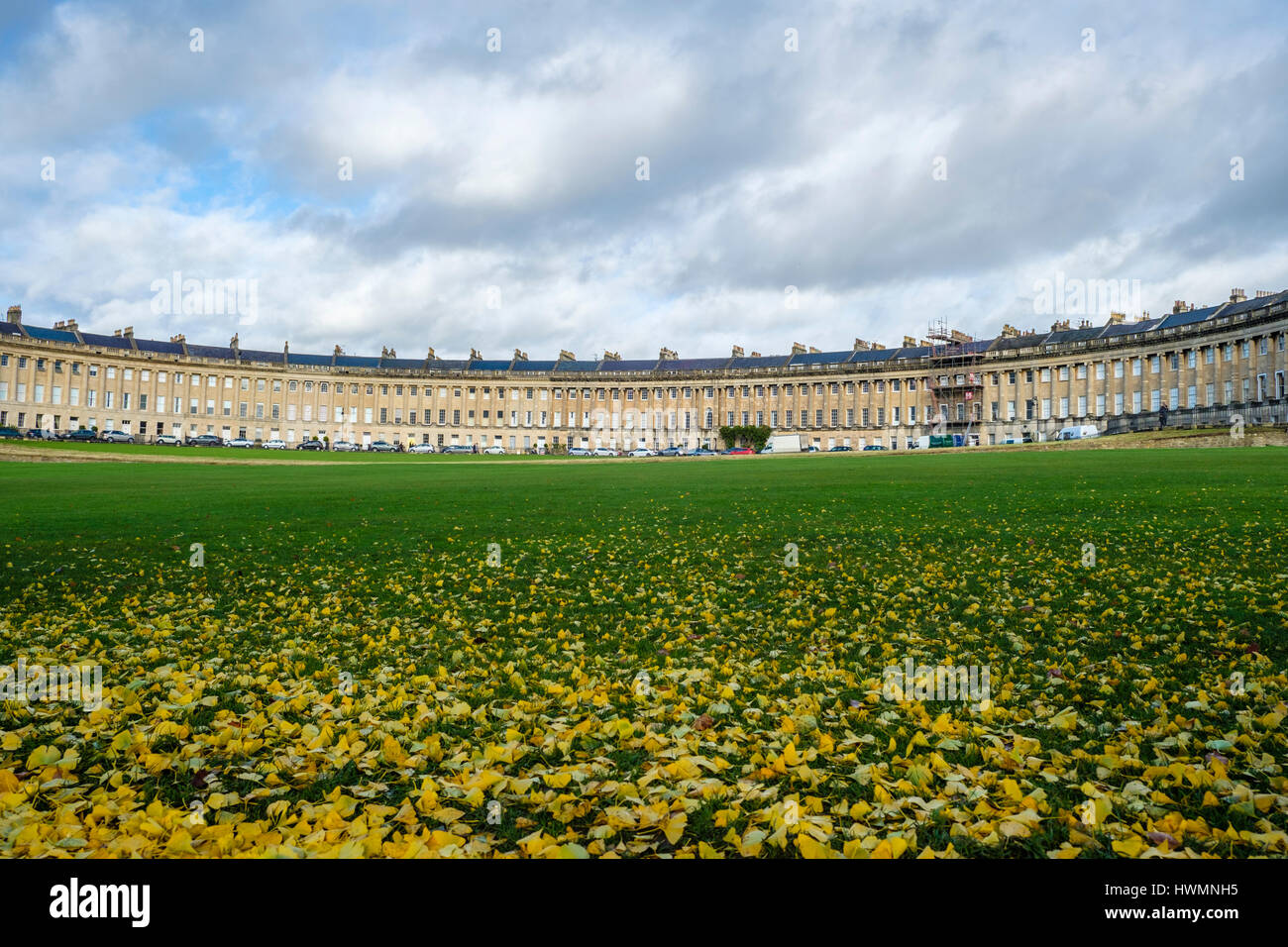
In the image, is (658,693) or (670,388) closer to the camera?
(658,693)

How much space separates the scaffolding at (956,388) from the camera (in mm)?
117875

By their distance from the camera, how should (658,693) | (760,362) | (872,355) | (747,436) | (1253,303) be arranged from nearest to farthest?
(658,693) < (1253,303) < (747,436) < (872,355) < (760,362)

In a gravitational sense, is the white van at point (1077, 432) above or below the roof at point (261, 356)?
below

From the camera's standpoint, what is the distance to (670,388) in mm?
137500

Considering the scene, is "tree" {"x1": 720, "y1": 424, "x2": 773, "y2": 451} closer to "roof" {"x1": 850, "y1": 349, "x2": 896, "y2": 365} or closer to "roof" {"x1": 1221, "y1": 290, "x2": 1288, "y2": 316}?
"roof" {"x1": 850, "y1": 349, "x2": 896, "y2": 365}

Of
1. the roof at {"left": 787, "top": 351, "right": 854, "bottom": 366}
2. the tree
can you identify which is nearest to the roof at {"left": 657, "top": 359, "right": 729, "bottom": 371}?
the roof at {"left": 787, "top": 351, "right": 854, "bottom": 366}

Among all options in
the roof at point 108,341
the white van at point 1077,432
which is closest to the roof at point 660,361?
the roof at point 108,341

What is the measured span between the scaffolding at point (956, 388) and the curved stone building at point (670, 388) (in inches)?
11.4

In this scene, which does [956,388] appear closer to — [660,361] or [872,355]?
[872,355]

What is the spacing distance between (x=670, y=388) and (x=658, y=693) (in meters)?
132

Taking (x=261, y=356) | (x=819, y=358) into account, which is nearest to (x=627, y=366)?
(x=819, y=358)

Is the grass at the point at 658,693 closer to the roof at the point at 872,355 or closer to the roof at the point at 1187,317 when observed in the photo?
the roof at the point at 1187,317
